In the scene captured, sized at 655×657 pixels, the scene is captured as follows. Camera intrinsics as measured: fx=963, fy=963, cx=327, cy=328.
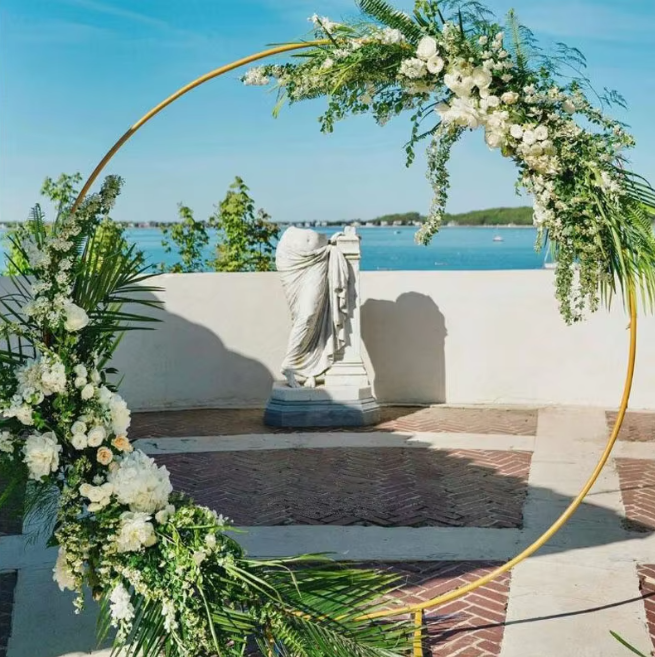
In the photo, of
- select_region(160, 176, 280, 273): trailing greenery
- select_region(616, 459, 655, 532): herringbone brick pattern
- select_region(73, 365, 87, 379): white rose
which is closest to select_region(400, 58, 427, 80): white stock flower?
select_region(73, 365, 87, 379): white rose

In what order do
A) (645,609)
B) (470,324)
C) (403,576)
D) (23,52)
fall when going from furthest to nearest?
1. (23,52)
2. (470,324)
3. (403,576)
4. (645,609)

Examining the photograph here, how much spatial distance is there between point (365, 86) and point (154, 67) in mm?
62521

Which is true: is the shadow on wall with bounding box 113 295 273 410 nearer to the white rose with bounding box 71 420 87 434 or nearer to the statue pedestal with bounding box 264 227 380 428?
the statue pedestal with bounding box 264 227 380 428

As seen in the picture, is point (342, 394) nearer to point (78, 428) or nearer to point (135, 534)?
point (78, 428)

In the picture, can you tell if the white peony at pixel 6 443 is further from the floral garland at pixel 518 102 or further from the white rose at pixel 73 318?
the floral garland at pixel 518 102

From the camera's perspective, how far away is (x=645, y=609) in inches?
210

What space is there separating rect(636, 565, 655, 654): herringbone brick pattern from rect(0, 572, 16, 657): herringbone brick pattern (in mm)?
3292

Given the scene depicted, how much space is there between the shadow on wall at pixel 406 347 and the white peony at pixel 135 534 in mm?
7537

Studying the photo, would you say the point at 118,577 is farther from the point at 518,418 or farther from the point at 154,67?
the point at 154,67

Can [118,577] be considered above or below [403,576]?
above

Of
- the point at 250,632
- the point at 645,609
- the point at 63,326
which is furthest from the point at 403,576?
the point at 63,326

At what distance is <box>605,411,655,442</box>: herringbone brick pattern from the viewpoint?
9627 millimetres

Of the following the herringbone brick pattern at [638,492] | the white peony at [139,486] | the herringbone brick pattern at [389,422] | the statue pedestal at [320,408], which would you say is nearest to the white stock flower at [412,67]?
the white peony at [139,486]

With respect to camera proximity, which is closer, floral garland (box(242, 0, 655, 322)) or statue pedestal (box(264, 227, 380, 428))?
floral garland (box(242, 0, 655, 322))
